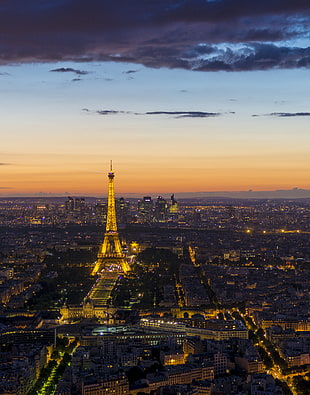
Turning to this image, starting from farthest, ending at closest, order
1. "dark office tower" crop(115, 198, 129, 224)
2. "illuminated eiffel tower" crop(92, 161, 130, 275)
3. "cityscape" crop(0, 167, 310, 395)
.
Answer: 1. "dark office tower" crop(115, 198, 129, 224)
2. "illuminated eiffel tower" crop(92, 161, 130, 275)
3. "cityscape" crop(0, 167, 310, 395)

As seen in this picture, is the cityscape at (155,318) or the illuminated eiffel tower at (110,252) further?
the illuminated eiffel tower at (110,252)

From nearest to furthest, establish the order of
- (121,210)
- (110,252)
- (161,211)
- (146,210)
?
(110,252) → (121,210) → (161,211) → (146,210)

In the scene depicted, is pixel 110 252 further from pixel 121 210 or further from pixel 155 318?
pixel 121 210

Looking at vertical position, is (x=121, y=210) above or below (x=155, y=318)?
above

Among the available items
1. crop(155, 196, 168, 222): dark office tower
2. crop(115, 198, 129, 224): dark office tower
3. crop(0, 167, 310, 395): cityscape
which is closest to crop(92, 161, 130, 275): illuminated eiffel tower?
crop(0, 167, 310, 395): cityscape

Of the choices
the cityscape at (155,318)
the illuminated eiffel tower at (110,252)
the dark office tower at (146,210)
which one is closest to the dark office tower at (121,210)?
the dark office tower at (146,210)

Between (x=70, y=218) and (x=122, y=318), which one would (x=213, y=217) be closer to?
(x=70, y=218)

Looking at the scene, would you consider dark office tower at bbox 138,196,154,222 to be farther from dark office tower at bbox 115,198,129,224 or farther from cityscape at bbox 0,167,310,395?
cityscape at bbox 0,167,310,395

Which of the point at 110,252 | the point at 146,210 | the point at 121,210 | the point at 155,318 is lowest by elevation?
the point at 155,318

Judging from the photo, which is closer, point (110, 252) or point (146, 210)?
point (110, 252)

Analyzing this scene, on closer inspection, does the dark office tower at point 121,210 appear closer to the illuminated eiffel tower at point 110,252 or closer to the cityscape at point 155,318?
the cityscape at point 155,318

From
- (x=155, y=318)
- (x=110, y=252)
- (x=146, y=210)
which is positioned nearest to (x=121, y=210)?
(x=146, y=210)

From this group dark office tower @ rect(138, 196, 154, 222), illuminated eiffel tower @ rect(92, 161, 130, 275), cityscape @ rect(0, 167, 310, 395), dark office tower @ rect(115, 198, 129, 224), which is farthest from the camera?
dark office tower @ rect(138, 196, 154, 222)
